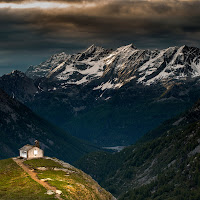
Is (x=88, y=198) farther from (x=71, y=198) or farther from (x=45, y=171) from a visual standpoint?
(x=45, y=171)

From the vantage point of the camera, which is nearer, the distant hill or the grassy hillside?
the grassy hillside

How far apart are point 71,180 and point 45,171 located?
62.6ft

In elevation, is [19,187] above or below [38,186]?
below

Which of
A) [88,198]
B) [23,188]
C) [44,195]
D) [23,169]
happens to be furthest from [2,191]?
[23,169]

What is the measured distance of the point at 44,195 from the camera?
476ft

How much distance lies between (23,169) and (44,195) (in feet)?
183

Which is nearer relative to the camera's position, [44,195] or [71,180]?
[44,195]

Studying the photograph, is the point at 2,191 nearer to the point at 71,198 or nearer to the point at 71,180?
the point at 71,198

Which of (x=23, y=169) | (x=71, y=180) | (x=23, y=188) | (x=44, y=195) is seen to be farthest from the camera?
(x=23, y=169)

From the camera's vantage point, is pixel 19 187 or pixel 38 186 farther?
pixel 19 187

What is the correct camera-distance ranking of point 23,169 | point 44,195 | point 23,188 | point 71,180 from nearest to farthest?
point 44,195
point 23,188
point 71,180
point 23,169

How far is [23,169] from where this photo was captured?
199 metres

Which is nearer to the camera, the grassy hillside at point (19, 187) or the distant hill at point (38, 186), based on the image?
the grassy hillside at point (19, 187)

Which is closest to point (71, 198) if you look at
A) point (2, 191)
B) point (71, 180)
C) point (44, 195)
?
point (44, 195)
